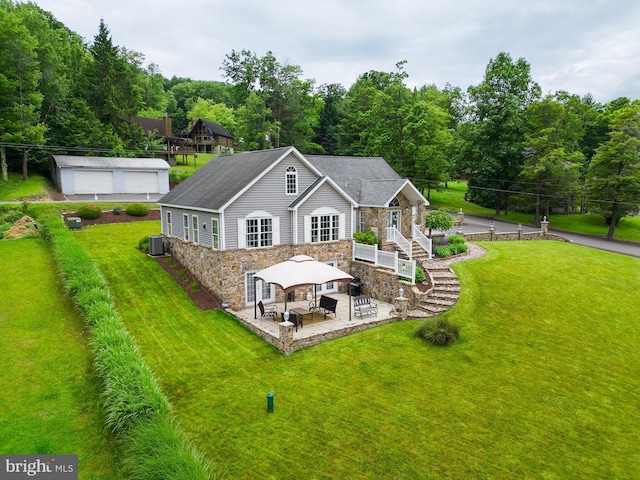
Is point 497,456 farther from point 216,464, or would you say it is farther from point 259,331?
point 259,331

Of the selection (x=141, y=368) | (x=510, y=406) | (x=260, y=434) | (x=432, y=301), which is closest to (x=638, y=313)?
(x=432, y=301)

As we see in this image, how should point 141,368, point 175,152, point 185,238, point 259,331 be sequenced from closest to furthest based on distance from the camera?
point 141,368 → point 259,331 → point 185,238 → point 175,152

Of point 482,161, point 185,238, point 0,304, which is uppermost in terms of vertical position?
point 482,161

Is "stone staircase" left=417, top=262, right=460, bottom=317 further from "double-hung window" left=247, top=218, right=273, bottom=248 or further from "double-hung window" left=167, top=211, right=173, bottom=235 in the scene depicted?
"double-hung window" left=167, top=211, right=173, bottom=235

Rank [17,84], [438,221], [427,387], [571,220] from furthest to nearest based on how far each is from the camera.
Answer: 1. [571,220]
2. [17,84]
3. [438,221]
4. [427,387]

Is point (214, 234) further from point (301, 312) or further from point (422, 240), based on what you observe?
point (422, 240)

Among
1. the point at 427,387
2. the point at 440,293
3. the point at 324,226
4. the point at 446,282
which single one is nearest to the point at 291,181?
the point at 324,226

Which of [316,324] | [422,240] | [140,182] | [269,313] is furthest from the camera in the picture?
[140,182]
